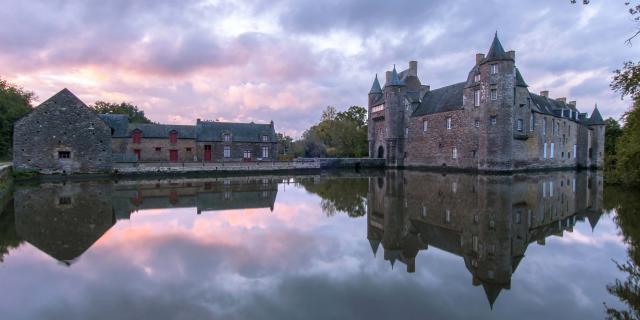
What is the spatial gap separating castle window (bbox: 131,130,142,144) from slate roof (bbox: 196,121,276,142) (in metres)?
4.81

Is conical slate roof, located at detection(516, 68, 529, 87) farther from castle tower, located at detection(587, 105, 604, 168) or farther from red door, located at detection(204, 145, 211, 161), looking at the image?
red door, located at detection(204, 145, 211, 161)

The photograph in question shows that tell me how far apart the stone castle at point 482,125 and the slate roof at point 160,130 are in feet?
62.4

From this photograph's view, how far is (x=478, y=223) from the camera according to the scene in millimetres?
8492

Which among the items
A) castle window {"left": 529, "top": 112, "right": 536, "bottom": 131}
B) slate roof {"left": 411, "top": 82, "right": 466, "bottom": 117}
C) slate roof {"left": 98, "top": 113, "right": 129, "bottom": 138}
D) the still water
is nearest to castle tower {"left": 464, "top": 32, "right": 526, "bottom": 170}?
castle window {"left": 529, "top": 112, "right": 536, "bottom": 131}

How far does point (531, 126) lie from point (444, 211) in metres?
21.6

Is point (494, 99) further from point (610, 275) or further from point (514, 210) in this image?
point (610, 275)

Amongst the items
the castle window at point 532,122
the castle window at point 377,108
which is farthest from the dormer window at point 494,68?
the castle window at point 377,108

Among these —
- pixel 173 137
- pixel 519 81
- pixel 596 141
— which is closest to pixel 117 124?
pixel 173 137

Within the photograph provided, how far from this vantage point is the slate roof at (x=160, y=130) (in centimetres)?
3152

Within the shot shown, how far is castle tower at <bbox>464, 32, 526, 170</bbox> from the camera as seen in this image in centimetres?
2520

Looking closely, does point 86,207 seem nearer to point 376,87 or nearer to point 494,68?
point 494,68

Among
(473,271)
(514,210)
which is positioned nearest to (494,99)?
(514,210)

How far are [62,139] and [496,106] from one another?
28611 mm

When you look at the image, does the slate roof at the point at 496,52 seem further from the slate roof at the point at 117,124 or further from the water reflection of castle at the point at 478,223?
the slate roof at the point at 117,124
